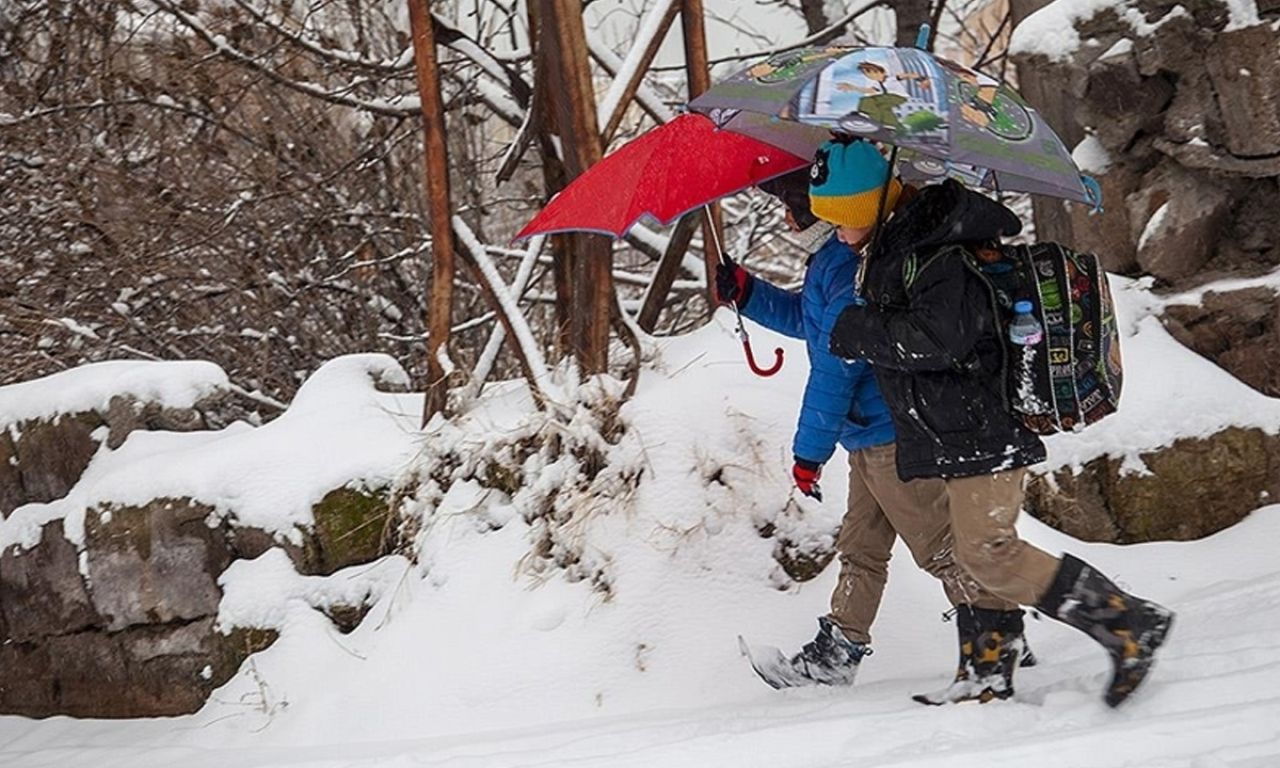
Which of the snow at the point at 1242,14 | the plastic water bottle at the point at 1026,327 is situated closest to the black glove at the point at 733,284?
the plastic water bottle at the point at 1026,327

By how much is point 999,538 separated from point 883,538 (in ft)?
1.79

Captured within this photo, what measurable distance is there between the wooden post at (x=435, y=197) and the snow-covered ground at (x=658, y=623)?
9.6 inches

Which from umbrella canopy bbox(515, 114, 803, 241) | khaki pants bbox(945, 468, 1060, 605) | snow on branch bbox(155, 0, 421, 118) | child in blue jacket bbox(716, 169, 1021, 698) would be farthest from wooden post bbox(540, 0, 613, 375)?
snow on branch bbox(155, 0, 421, 118)

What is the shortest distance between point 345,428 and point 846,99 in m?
2.75

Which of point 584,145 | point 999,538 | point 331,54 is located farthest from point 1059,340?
point 331,54

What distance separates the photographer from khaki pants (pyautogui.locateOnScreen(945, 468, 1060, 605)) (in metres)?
2.95

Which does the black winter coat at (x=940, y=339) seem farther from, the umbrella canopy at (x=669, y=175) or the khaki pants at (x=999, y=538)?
the umbrella canopy at (x=669, y=175)

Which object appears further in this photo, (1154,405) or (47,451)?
(47,451)

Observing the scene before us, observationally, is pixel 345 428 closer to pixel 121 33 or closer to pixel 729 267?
pixel 729 267

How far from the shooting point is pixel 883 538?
11.4 feet

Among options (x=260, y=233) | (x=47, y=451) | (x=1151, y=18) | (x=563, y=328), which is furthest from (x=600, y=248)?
(x=260, y=233)

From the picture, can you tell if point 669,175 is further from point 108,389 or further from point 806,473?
point 108,389

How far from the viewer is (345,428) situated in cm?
483

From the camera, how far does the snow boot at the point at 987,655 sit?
3.14 meters
